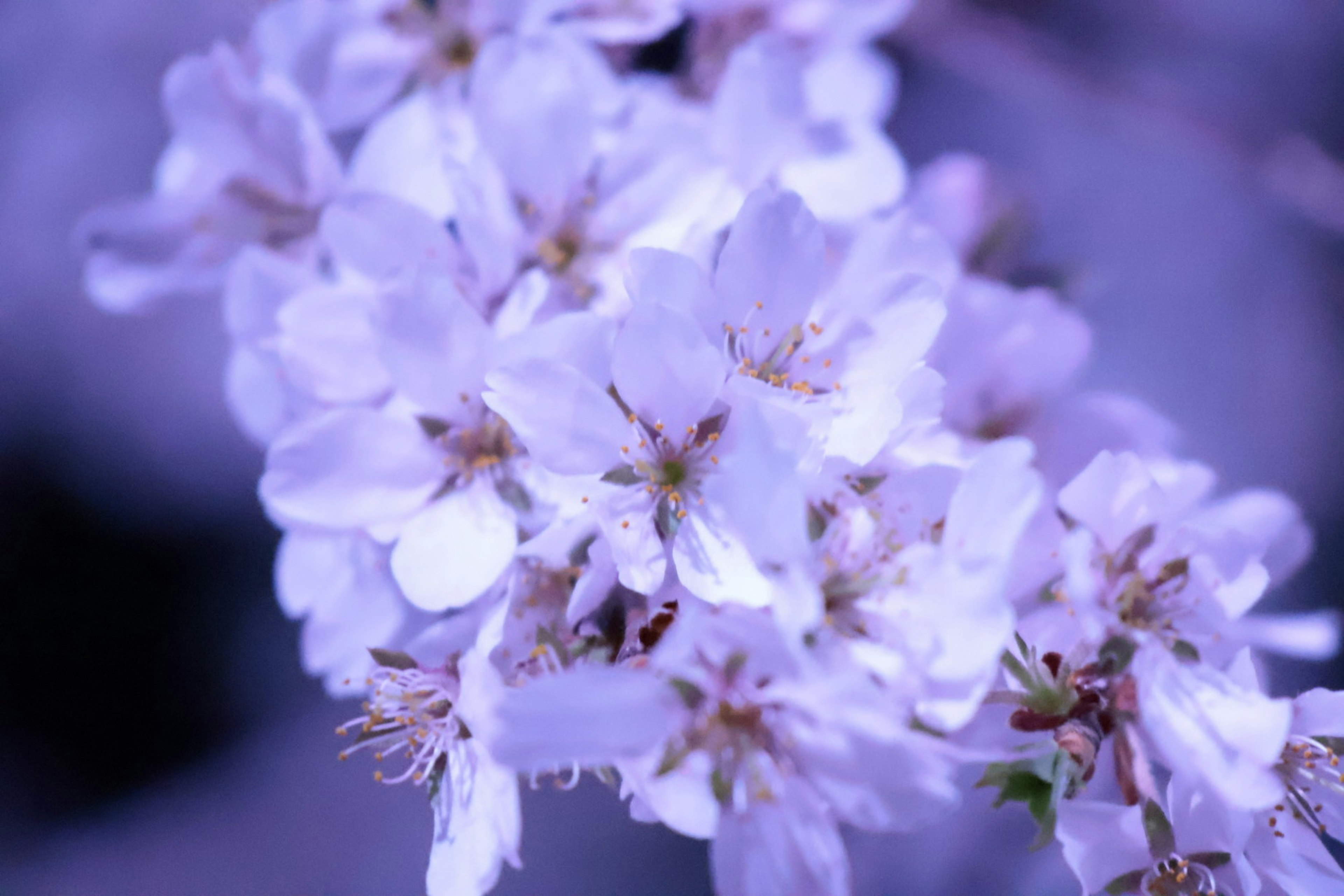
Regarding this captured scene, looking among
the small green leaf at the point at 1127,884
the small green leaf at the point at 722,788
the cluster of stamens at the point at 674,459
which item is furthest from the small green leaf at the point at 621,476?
the small green leaf at the point at 1127,884

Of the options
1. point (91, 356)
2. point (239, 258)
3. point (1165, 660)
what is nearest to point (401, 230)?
point (239, 258)

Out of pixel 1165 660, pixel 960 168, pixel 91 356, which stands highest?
pixel 960 168

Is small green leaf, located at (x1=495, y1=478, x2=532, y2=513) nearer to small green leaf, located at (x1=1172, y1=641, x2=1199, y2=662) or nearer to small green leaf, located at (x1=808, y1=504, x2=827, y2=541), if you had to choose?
small green leaf, located at (x1=808, y1=504, x2=827, y2=541)

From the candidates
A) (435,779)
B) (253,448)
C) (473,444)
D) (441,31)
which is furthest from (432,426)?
(253,448)

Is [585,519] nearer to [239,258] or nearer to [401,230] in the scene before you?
[401,230]

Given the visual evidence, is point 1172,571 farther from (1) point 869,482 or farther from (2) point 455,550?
(2) point 455,550

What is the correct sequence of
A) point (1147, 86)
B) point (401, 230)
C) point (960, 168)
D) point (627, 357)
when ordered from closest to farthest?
point (627, 357)
point (401, 230)
point (960, 168)
point (1147, 86)

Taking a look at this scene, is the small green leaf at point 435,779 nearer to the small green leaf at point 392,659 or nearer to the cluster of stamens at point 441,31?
the small green leaf at point 392,659
